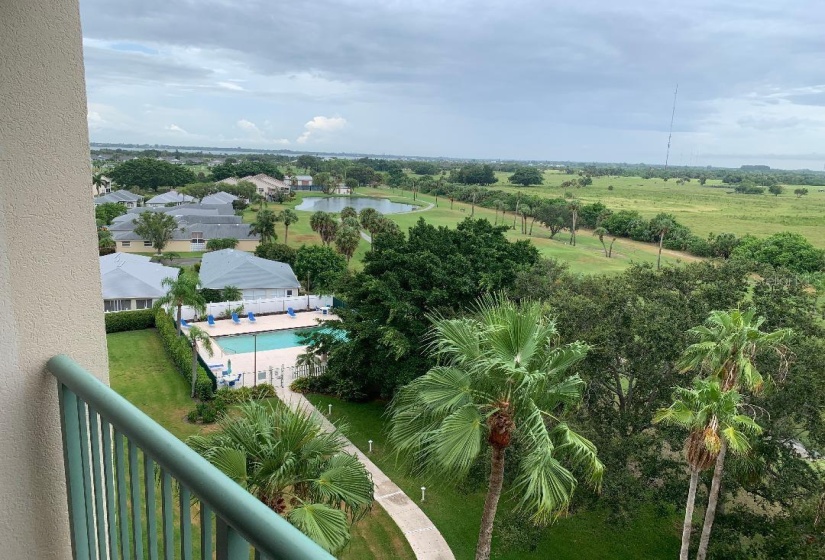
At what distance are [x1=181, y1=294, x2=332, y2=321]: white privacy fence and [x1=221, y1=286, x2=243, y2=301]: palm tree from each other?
79cm

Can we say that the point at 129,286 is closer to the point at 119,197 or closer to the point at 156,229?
the point at 156,229

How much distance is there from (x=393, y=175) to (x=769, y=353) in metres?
121

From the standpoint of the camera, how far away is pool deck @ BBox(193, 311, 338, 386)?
21812 mm

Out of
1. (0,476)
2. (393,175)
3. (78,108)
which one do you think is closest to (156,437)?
(0,476)

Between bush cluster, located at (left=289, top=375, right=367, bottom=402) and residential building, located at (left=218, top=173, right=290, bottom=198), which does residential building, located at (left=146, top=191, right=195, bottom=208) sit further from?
bush cluster, located at (left=289, top=375, right=367, bottom=402)

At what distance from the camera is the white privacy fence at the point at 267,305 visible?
27812 mm

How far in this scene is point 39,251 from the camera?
6.57 feet

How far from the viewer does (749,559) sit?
10492mm

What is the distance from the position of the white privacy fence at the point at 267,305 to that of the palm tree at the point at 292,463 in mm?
21141

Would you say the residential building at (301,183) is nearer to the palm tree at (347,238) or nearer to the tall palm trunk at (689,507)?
the palm tree at (347,238)

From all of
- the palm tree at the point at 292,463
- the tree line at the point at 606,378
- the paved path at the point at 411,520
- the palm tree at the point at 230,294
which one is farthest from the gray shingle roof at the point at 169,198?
the palm tree at the point at 292,463

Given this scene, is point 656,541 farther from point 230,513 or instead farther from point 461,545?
point 230,513

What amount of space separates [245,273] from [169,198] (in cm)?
4016

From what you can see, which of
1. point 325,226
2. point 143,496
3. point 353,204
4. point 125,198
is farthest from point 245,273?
point 353,204
